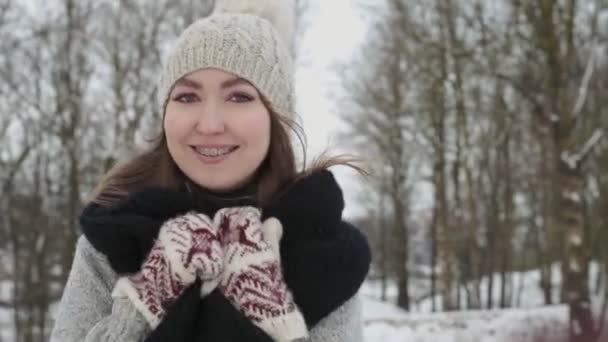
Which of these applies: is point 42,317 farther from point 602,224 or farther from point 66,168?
point 602,224

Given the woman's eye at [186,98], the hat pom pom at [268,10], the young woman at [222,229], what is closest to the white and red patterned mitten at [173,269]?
the young woman at [222,229]

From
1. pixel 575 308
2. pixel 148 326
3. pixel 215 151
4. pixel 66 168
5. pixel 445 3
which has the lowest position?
pixel 575 308

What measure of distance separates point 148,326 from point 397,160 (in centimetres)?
1832

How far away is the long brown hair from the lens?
1815 millimetres

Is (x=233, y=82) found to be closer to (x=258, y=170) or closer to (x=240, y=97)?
(x=240, y=97)

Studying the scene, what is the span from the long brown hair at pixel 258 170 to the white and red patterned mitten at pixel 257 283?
210mm

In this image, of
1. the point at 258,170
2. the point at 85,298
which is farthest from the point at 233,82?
the point at 85,298

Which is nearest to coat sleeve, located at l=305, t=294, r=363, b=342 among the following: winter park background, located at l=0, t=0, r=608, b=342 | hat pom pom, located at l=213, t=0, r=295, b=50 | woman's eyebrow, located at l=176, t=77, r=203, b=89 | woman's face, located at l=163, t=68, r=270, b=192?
woman's face, located at l=163, t=68, r=270, b=192

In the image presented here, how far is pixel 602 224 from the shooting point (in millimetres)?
17500

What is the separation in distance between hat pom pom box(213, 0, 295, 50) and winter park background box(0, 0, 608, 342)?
9.19m

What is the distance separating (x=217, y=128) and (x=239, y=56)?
189mm

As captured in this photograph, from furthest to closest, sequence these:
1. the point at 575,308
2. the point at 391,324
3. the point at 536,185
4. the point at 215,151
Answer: the point at 536,185 → the point at 391,324 → the point at 575,308 → the point at 215,151

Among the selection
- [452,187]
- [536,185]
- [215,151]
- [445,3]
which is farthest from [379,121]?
[215,151]

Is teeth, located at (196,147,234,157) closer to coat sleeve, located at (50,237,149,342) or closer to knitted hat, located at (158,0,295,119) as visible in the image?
knitted hat, located at (158,0,295,119)
